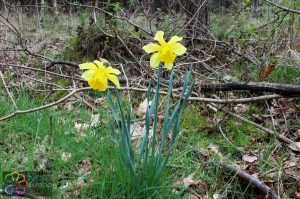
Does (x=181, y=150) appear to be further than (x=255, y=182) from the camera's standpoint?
Yes

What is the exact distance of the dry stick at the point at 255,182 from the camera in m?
1.70

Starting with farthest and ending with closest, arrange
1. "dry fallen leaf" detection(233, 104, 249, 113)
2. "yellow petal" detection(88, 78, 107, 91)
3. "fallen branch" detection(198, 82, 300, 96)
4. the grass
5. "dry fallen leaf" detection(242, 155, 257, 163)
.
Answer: "dry fallen leaf" detection(233, 104, 249, 113) → "fallen branch" detection(198, 82, 300, 96) → "dry fallen leaf" detection(242, 155, 257, 163) → the grass → "yellow petal" detection(88, 78, 107, 91)

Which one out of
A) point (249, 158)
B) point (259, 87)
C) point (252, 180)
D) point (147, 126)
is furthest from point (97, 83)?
point (259, 87)

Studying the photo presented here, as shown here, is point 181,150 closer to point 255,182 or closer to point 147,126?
point 255,182

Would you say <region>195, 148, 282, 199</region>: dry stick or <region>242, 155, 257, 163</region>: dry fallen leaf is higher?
<region>195, 148, 282, 199</region>: dry stick

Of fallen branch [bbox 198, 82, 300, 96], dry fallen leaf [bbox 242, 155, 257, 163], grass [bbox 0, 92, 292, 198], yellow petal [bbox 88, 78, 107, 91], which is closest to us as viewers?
yellow petal [bbox 88, 78, 107, 91]

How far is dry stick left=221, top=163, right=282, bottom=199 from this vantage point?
1.70 meters

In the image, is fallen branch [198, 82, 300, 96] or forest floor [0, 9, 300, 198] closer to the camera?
forest floor [0, 9, 300, 198]

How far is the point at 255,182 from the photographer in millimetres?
1772

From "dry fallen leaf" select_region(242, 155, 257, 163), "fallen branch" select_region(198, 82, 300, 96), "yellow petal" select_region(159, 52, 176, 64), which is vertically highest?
"yellow petal" select_region(159, 52, 176, 64)

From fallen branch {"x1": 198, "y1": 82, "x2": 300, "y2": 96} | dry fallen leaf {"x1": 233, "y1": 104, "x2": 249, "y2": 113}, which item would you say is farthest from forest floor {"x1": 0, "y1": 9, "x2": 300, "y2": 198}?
fallen branch {"x1": 198, "y1": 82, "x2": 300, "y2": 96}

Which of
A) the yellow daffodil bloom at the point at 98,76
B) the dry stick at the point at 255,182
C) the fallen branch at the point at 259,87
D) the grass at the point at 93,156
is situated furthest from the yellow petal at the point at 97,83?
the fallen branch at the point at 259,87

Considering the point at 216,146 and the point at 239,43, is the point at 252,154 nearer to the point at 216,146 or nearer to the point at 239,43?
the point at 216,146

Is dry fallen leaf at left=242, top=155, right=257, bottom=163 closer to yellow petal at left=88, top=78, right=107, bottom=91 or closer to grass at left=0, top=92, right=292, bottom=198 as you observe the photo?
grass at left=0, top=92, right=292, bottom=198
